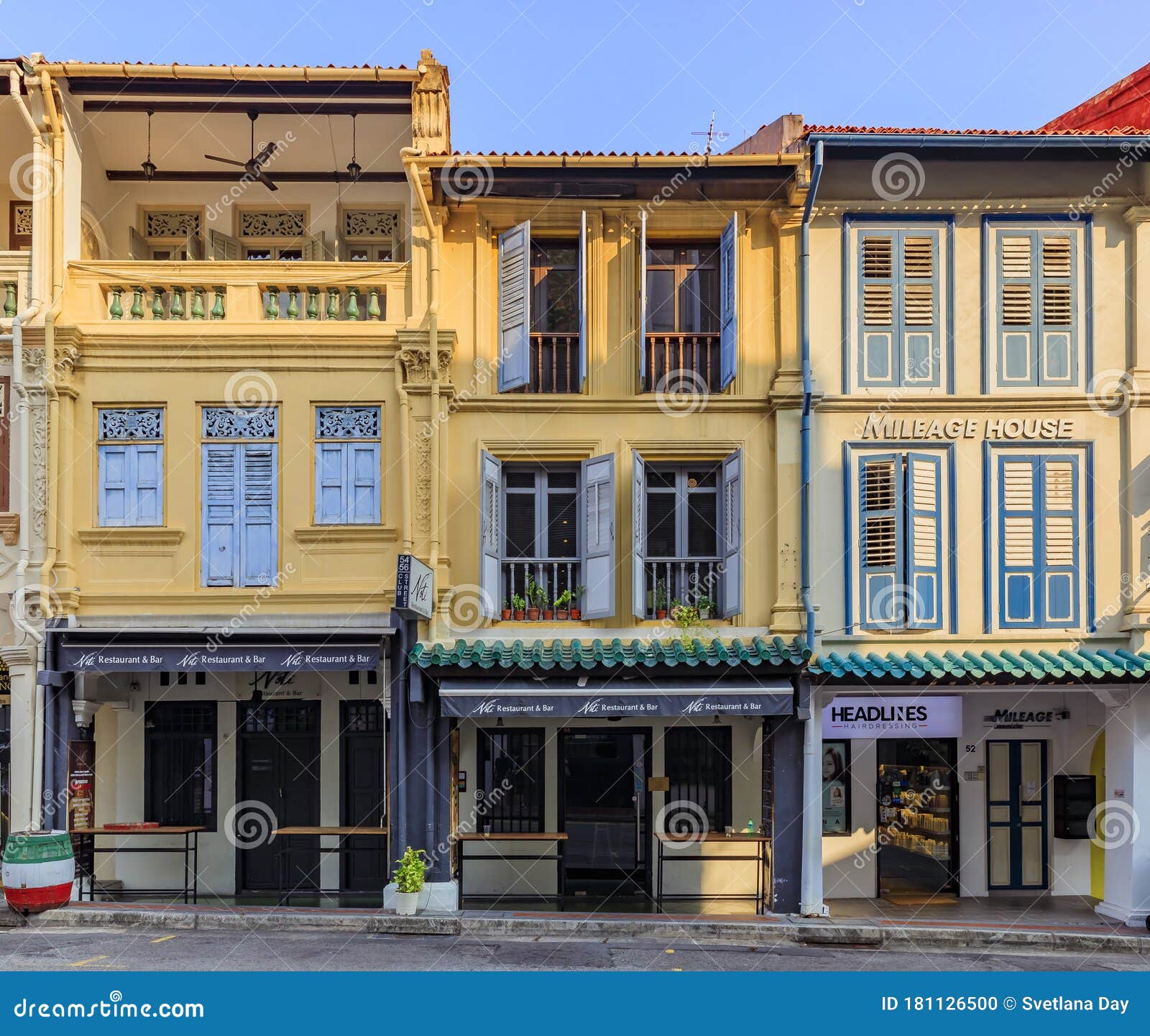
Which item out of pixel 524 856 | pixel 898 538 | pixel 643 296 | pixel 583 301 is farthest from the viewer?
pixel 524 856

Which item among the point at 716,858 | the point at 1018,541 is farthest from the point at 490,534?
the point at 1018,541

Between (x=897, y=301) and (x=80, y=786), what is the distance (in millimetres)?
12178

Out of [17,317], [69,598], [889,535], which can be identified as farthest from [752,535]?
A: [17,317]

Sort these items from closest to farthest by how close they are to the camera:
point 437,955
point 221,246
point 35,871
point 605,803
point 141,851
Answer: point 437,955 < point 35,871 < point 141,851 < point 605,803 < point 221,246

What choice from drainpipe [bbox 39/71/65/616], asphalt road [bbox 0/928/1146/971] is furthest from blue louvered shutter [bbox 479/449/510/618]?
drainpipe [bbox 39/71/65/616]

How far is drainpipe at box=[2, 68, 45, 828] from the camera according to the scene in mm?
14422

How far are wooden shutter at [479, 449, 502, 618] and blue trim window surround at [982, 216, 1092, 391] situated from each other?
6.45 meters

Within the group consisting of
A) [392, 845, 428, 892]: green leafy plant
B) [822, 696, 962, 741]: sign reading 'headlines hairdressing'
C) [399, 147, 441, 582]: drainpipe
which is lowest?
[392, 845, 428, 892]: green leafy plant

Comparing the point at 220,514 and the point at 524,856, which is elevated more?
the point at 220,514

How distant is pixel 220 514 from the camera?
14.9 meters

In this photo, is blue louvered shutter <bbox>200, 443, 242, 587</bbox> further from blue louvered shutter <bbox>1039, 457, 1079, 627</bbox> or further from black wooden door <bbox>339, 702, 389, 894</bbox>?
blue louvered shutter <bbox>1039, 457, 1079, 627</bbox>

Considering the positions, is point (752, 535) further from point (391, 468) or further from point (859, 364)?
point (391, 468)

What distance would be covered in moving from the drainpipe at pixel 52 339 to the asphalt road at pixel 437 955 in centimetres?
430

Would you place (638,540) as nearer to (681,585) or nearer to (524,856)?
(681,585)
